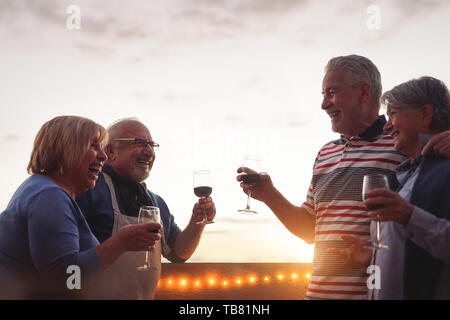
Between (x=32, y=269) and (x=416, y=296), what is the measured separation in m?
1.66

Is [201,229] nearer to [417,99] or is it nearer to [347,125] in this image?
[347,125]

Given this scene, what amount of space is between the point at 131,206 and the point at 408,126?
1836 mm

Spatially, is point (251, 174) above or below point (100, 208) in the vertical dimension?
above

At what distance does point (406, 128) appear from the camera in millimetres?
2139

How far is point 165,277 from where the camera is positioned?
406 cm

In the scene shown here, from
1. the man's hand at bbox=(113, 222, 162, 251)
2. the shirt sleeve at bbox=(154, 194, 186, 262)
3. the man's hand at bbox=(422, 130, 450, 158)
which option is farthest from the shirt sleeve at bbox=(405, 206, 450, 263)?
the shirt sleeve at bbox=(154, 194, 186, 262)

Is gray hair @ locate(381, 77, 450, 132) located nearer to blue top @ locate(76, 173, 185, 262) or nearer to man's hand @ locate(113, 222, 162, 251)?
man's hand @ locate(113, 222, 162, 251)

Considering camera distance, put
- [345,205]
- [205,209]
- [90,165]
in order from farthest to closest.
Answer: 1. [205,209]
2. [345,205]
3. [90,165]

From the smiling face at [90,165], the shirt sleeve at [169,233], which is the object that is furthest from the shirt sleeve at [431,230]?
the shirt sleeve at [169,233]

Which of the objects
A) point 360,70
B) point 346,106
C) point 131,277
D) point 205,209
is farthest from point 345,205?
point 131,277

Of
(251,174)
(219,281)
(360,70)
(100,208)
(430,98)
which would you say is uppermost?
(360,70)

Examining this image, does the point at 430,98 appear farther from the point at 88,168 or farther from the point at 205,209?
the point at 88,168
